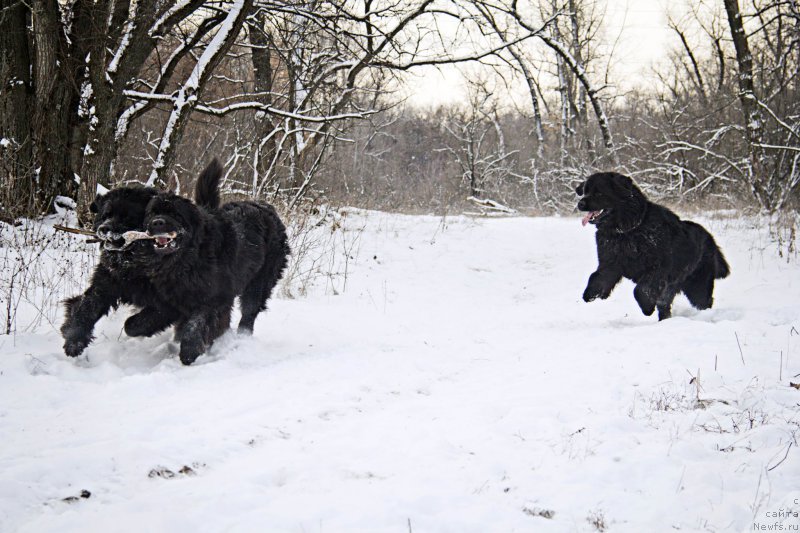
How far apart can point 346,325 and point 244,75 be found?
10.5 metres

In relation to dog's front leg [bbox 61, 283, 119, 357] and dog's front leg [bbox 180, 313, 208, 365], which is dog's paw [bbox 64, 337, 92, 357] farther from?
dog's front leg [bbox 180, 313, 208, 365]

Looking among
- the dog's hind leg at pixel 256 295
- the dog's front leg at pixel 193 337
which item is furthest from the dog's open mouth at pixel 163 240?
the dog's hind leg at pixel 256 295

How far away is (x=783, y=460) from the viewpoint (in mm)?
2447

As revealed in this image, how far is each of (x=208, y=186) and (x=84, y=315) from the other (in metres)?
1.54

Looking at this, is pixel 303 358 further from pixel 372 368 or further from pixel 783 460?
pixel 783 460

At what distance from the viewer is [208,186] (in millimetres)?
4809

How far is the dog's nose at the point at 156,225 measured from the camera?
385cm

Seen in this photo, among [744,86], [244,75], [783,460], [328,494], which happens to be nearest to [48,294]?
[328,494]

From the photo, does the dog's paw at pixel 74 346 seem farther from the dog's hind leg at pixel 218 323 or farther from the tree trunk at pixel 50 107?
the tree trunk at pixel 50 107

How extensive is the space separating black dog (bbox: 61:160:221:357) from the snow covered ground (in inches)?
7.7

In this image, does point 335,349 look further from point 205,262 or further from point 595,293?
point 595,293

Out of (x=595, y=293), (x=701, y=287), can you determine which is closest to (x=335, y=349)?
(x=595, y=293)

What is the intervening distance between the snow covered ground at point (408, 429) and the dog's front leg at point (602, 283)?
21.5 inches

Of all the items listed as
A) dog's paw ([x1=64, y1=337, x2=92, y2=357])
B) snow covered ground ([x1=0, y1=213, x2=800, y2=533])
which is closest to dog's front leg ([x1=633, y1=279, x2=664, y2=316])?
snow covered ground ([x1=0, y1=213, x2=800, y2=533])
